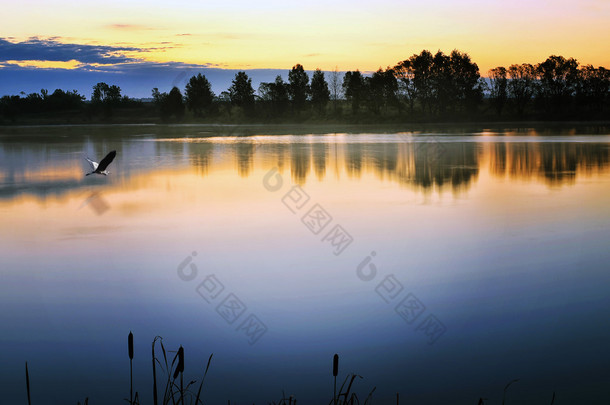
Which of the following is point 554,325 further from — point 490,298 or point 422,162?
point 422,162

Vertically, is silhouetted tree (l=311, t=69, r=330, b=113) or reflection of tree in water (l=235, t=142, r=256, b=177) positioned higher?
silhouetted tree (l=311, t=69, r=330, b=113)

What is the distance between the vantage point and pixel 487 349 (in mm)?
4684

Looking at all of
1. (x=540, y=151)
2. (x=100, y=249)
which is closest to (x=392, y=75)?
(x=540, y=151)

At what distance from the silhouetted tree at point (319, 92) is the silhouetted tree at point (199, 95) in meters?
17.1

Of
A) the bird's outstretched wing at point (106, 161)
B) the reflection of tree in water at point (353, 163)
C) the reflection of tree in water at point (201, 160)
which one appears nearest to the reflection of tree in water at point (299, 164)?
the reflection of tree in water at point (353, 163)

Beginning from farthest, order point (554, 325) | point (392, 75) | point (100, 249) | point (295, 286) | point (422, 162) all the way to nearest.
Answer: point (392, 75) < point (422, 162) < point (100, 249) < point (295, 286) < point (554, 325)

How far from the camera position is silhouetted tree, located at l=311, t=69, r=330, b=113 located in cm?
8412

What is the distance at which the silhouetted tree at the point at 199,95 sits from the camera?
305 ft

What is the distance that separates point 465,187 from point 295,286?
8028mm

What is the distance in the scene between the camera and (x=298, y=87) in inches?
3388

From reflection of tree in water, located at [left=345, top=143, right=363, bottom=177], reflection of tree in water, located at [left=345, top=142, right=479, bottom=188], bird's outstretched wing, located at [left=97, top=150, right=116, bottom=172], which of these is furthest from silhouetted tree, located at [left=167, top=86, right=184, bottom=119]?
bird's outstretched wing, located at [left=97, top=150, right=116, bottom=172]

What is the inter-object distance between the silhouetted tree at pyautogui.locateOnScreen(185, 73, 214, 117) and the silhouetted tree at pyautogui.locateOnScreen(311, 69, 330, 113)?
17.1 m

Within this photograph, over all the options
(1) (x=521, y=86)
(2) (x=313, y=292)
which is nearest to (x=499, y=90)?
(1) (x=521, y=86)

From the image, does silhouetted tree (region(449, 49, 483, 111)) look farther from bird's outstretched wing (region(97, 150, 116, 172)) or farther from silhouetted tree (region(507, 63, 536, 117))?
bird's outstretched wing (region(97, 150, 116, 172))
